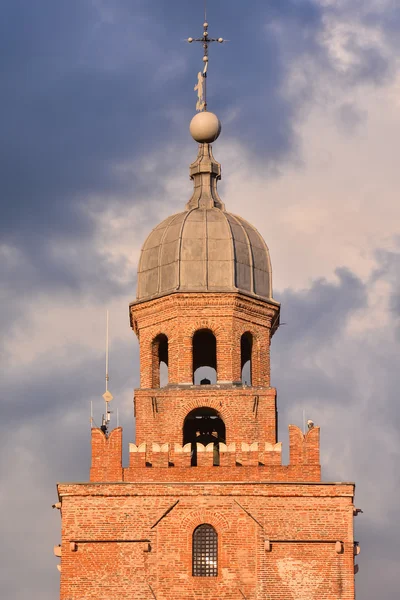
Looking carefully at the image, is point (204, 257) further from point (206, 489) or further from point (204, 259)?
point (206, 489)

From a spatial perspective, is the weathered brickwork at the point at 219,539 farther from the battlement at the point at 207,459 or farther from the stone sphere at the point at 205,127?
the stone sphere at the point at 205,127

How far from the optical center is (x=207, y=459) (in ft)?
257

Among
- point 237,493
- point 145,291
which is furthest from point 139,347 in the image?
point 237,493

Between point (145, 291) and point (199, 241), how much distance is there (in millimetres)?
2386

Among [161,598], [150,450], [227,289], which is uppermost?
[227,289]

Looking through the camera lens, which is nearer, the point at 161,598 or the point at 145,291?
the point at 161,598

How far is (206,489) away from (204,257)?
827cm

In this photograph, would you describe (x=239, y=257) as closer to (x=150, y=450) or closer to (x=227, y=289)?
(x=227, y=289)

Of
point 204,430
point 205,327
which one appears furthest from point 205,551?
point 205,327

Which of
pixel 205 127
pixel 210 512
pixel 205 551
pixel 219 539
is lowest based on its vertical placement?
pixel 205 551

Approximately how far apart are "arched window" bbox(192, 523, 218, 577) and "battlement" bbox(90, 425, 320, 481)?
1713 millimetres

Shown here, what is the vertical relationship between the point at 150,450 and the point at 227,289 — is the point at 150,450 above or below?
below

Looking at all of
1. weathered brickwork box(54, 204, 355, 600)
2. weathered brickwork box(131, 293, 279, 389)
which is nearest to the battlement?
weathered brickwork box(54, 204, 355, 600)

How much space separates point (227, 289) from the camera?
81.2m
